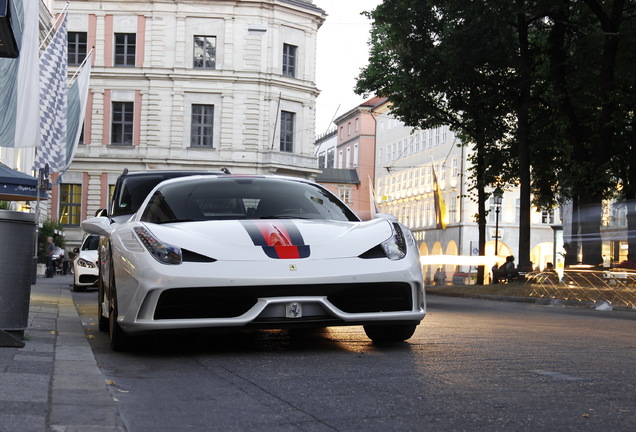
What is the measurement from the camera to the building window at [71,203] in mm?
64062

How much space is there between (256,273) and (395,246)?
46.0 inches

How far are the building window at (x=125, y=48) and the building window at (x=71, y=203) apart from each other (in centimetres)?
812

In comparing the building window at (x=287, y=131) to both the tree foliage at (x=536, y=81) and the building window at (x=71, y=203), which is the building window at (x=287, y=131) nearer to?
the building window at (x=71, y=203)

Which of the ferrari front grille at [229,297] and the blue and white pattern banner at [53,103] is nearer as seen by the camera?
the ferrari front grille at [229,297]

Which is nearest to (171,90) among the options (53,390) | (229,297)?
(229,297)

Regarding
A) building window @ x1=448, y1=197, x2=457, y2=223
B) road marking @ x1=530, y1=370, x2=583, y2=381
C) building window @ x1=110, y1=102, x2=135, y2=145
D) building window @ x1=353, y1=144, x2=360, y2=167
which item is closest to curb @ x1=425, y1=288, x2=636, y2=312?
road marking @ x1=530, y1=370, x2=583, y2=381

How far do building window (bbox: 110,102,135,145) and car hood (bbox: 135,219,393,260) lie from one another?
57555 mm

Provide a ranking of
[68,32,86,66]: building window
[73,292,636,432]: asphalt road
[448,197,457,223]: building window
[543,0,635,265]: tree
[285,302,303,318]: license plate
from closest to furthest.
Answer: [73,292,636,432]: asphalt road, [285,302,303,318]: license plate, [543,0,635,265]: tree, [68,32,86,66]: building window, [448,197,457,223]: building window

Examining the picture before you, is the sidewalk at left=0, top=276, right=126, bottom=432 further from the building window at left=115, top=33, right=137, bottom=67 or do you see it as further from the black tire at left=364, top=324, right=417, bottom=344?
the building window at left=115, top=33, right=137, bottom=67

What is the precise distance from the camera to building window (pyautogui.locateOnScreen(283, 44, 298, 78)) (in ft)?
217

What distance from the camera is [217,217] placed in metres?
8.14

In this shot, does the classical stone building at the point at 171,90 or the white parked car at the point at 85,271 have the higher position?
the classical stone building at the point at 171,90

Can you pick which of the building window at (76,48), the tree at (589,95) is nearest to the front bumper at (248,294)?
the tree at (589,95)

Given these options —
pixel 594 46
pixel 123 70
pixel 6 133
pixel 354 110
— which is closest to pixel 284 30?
pixel 123 70
